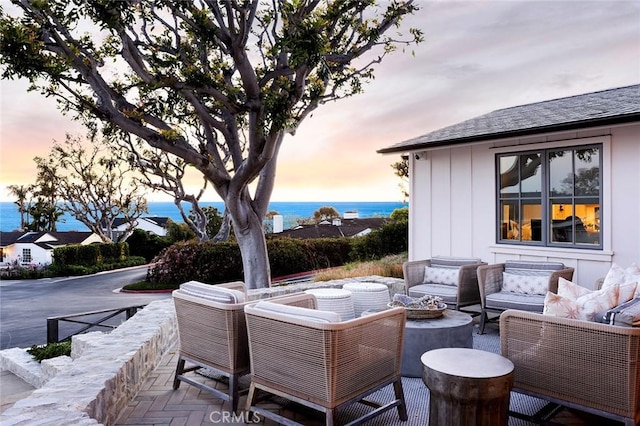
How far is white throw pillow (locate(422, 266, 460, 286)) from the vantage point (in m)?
6.17

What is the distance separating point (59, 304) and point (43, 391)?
1393 cm

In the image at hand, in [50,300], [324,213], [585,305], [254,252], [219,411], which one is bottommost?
[50,300]

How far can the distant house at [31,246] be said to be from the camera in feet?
87.3

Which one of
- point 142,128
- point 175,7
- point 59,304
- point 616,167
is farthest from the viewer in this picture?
point 59,304

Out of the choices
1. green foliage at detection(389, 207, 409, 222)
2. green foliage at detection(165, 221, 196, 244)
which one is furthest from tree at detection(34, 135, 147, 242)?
green foliage at detection(389, 207, 409, 222)

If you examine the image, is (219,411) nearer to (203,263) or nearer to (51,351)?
(51,351)

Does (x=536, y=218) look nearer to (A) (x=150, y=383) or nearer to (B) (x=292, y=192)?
(A) (x=150, y=383)

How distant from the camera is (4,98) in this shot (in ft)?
41.4

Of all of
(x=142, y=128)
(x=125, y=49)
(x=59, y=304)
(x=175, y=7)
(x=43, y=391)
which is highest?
(x=175, y=7)

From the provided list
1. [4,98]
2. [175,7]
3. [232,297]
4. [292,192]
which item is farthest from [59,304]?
[292,192]

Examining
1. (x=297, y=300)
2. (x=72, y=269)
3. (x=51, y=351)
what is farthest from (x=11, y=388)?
(x=72, y=269)

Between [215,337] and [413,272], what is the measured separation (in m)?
3.58

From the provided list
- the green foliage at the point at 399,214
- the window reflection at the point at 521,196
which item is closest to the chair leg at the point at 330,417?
the window reflection at the point at 521,196

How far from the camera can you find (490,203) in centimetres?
688
